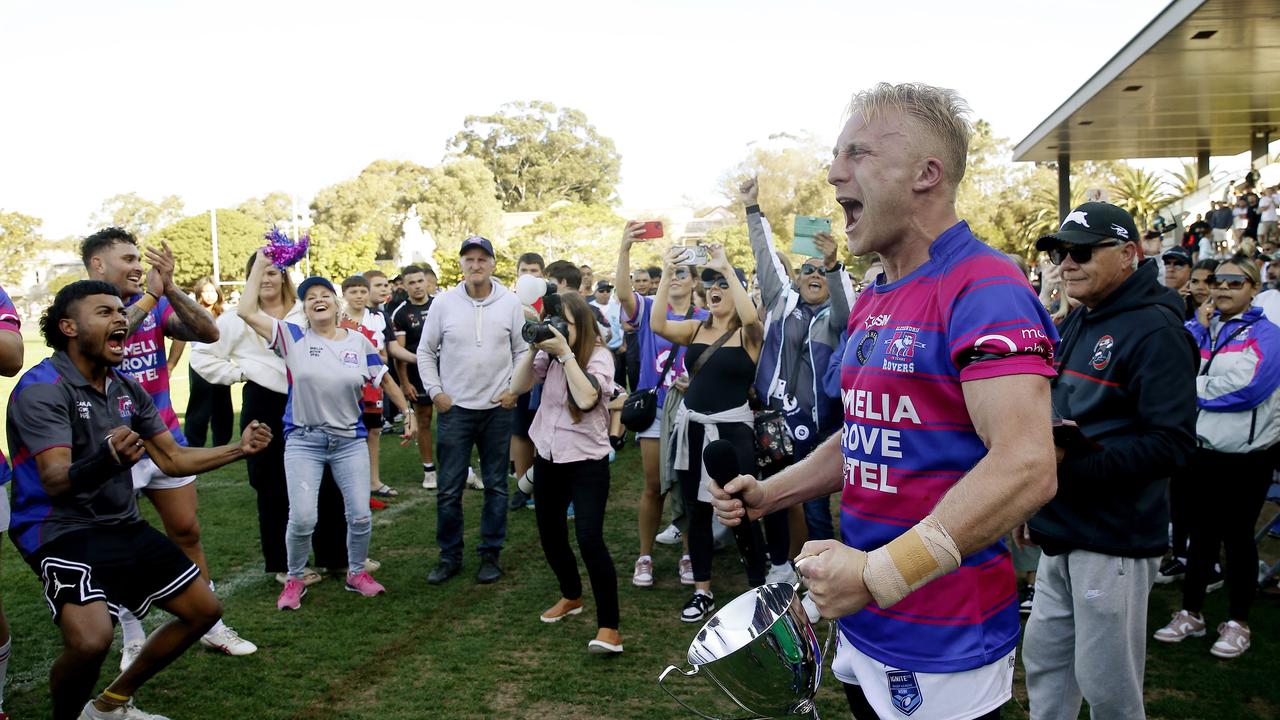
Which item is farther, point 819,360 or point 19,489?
point 819,360

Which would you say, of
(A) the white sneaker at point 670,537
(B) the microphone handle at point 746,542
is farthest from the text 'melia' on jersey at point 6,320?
(A) the white sneaker at point 670,537

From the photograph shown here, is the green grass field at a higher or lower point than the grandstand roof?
lower

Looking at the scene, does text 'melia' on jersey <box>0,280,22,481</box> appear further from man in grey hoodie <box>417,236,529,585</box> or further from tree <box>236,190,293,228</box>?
tree <box>236,190,293,228</box>

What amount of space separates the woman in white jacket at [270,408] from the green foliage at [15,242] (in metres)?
52.2

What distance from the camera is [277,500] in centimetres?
638

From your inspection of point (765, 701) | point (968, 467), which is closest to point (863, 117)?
point (968, 467)

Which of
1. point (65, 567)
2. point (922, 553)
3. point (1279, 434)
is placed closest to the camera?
point (922, 553)

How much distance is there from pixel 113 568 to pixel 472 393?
2.99m

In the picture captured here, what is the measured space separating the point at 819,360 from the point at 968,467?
413 centimetres

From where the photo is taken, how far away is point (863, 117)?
2.09 meters

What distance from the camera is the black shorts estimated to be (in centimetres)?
368

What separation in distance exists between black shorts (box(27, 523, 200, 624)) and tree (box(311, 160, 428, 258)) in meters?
57.3

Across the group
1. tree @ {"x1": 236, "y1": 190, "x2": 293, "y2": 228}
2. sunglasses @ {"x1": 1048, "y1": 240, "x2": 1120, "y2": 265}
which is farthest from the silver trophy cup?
tree @ {"x1": 236, "y1": 190, "x2": 293, "y2": 228}

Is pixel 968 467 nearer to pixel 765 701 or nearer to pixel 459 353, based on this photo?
pixel 765 701
